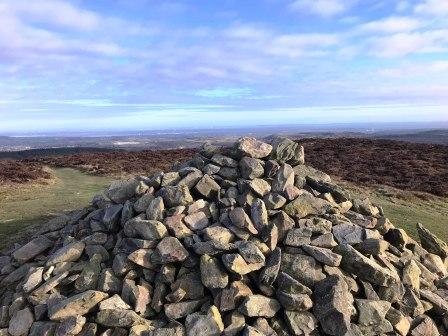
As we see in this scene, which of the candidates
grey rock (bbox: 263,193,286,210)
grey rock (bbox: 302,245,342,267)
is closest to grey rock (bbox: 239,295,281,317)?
grey rock (bbox: 302,245,342,267)

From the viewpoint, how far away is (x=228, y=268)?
38.4ft

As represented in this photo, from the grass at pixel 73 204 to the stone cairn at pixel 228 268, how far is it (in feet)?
19.2

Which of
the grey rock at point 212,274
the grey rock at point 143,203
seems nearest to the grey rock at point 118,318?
the grey rock at point 212,274

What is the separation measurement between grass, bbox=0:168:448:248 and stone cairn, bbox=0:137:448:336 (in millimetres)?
5867

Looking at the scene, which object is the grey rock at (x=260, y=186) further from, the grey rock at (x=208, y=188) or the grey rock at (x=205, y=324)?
the grey rock at (x=205, y=324)

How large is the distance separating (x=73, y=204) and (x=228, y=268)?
16443 millimetres

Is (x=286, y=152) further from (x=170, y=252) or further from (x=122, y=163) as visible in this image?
(x=122, y=163)

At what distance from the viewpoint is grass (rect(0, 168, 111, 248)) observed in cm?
2055

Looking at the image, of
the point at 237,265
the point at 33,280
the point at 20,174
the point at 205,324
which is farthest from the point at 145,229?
the point at 20,174

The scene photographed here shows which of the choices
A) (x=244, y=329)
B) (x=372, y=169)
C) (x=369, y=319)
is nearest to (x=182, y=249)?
(x=244, y=329)

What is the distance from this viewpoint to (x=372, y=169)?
39031mm

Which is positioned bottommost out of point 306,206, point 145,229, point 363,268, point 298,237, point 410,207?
point 410,207

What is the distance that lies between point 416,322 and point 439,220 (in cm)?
1317

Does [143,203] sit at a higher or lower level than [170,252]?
higher
